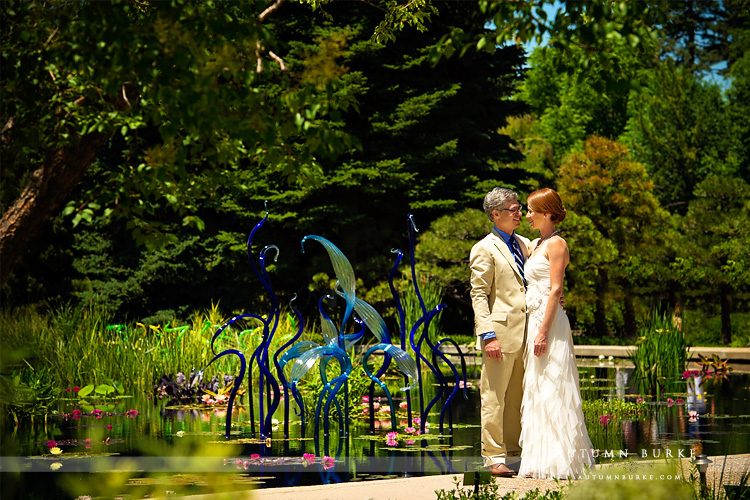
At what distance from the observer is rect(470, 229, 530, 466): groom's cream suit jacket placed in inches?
232

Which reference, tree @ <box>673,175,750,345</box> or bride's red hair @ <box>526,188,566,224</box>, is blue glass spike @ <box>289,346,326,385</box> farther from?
tree @ <box>673,175,750,345</box>

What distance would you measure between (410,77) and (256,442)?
15.5 m

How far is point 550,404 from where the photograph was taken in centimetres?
558

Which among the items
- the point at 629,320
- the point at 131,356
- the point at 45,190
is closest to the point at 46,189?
the point at 45,190

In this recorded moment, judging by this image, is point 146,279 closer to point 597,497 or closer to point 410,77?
point 410,77

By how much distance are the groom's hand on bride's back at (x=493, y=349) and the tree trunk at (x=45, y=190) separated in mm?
2810

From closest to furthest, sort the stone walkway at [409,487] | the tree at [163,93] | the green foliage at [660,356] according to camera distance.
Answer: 1. the tree at [163,93]
2. the stone walkway at [409,487]
3. the green foliage at [660,356]

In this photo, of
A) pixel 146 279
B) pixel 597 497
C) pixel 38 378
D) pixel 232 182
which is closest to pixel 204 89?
pixel 232 182

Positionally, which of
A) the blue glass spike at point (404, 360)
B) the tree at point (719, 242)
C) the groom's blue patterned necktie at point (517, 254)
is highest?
the tree at point (719, 242)

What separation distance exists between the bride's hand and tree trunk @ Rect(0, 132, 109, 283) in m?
3.04

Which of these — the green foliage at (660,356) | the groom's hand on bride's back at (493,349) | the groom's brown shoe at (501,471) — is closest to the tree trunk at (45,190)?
the groom's hand on bride's back at (493,349)

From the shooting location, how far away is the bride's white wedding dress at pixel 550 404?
5484 mm

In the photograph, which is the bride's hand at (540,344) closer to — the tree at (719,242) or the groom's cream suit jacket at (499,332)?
the groom's cream suit jacket at (499,332)

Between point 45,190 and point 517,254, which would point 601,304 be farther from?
point 45,190
